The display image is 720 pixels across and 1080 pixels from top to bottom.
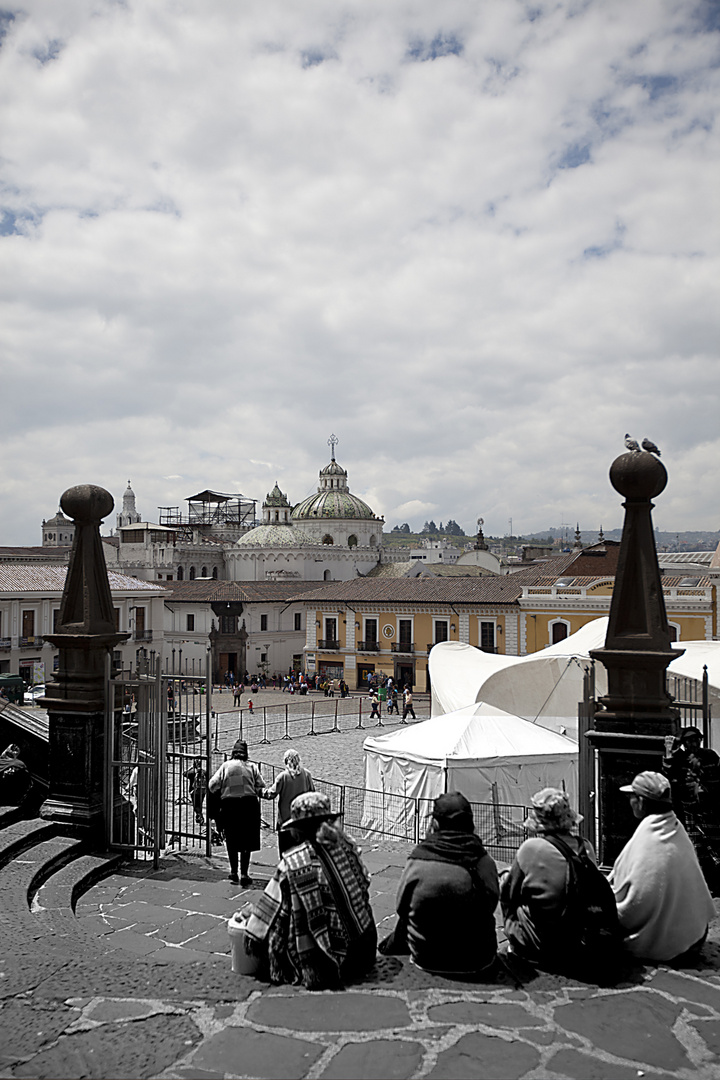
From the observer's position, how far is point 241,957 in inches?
177

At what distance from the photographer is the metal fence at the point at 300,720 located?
95.2 ft

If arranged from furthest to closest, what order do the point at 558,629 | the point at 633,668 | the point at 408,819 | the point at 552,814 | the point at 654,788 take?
the point at 558,629
the point at 408,819
the point at 633,668
the point at 654,788
the point at 552,814

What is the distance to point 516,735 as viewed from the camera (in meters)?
12.8

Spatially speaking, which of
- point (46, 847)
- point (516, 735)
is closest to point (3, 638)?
point (516, 735)

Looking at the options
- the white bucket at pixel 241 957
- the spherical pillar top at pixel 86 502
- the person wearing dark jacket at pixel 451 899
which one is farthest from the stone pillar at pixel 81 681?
the person wearing dark jacket at pixel 451 899

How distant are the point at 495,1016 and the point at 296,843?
50.9 inches

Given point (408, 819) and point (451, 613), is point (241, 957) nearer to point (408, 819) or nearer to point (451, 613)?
point (408, 819)

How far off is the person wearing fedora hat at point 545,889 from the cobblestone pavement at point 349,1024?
149 mm

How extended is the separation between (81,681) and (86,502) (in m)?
1.64

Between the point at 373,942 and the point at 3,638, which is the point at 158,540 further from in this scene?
the point at 373,942

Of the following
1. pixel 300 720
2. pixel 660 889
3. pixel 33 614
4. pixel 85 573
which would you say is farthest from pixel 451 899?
pixel 33 614

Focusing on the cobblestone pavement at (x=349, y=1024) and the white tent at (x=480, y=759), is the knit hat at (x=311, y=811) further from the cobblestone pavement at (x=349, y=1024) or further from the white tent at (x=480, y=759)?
the white tent at (x=480, y=759)

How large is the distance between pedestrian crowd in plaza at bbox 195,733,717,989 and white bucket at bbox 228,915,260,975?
0.03 meters

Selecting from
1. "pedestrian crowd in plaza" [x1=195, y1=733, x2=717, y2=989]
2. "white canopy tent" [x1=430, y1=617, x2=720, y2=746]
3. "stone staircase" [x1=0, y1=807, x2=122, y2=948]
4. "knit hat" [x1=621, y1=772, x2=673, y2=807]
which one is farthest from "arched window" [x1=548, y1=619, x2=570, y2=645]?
"knit hat" [x1=621, y1=772, x2=673, y2=807]
